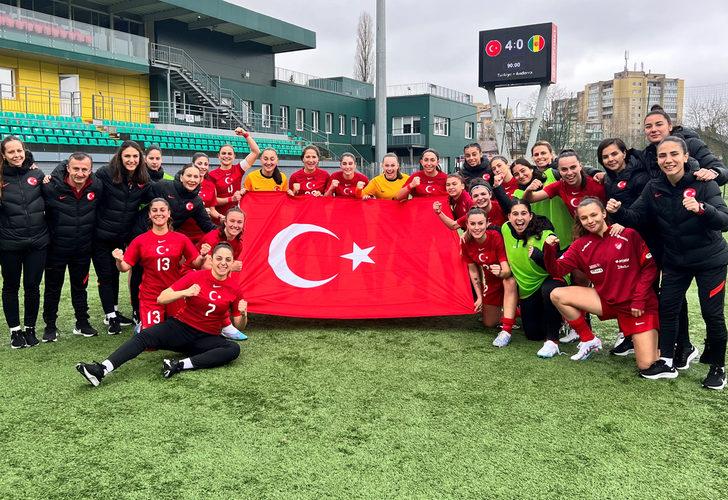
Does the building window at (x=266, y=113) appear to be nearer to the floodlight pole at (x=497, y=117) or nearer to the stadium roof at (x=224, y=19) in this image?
the stadium roof at (x=224, y=19)

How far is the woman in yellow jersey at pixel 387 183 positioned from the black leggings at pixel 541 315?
196 cm

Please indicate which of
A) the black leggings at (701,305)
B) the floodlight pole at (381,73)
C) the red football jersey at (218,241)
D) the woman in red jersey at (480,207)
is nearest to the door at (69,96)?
the floodlight pole at (381,73)

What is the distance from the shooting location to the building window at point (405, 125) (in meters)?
40.7

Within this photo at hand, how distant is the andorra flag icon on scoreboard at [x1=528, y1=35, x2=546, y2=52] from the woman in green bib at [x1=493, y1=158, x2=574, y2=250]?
74.8 feet

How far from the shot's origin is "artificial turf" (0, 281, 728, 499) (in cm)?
281

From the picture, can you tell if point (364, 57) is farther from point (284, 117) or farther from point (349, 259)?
point (349, 259)

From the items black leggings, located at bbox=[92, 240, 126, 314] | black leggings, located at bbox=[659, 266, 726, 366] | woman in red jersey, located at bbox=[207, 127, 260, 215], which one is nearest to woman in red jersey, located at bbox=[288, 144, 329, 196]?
woman in red jersey, located at bbox=[207, 127, 260, 215]

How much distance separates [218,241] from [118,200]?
94 cm

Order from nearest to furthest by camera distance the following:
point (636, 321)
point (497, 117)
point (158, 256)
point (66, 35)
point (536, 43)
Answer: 1. point (636, 321)
2. point (158, 256)
3. point (66, 35)
4. point (536, 43)
5. point (497, 117)

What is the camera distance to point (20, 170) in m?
4.84

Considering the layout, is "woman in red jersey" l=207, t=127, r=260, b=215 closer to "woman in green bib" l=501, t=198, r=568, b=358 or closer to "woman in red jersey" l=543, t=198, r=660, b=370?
"woman in green bib" l=501, t=198, r=568, b=358

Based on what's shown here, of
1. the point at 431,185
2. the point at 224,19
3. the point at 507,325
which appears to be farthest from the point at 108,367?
the point at 224,19

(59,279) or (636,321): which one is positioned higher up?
(59,279)

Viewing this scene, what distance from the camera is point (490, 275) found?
18.5ft
